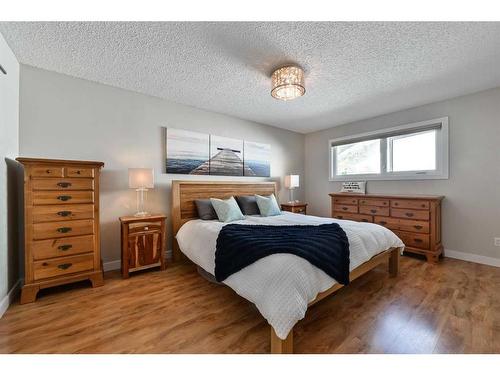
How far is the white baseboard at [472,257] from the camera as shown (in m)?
2.78

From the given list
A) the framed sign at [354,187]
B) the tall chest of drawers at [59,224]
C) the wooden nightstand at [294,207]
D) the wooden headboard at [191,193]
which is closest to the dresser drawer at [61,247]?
the tall chest of drawers at [59,224]

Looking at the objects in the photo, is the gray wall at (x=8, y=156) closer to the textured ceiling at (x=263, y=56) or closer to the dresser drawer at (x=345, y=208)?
the textured ceiling at (x=263, y=56)

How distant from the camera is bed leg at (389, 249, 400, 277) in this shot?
2477 millimetres

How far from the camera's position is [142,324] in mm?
1619

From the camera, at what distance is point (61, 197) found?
2.06 meters

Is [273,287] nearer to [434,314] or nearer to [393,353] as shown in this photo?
[393,353]

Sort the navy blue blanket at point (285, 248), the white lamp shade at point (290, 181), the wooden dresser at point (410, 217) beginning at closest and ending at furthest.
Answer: the navy blue blanket at point (285, 248)
the wooden dresser at point (410, 217)
the white lamp shade at point (290, 181)

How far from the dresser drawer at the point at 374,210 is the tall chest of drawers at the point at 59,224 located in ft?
12.5

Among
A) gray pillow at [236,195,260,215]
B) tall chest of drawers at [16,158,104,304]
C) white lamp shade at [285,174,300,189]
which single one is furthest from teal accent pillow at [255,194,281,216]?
tall chest of drawers at [16,158,104,304]

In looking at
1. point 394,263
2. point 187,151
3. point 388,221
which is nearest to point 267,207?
point 187,151

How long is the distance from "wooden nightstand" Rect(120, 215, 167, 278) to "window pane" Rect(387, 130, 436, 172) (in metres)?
3.94

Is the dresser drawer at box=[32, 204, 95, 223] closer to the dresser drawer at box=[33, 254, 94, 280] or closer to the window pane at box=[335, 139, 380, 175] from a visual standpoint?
the dresser drawer at box=[33, 254, 94, 280]
